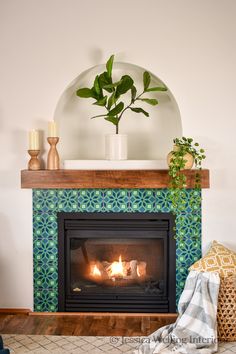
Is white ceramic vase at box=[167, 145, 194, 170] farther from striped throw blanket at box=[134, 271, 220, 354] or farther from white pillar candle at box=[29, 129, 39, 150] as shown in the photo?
white pillar candle at box=[29, 129, 39, 150]

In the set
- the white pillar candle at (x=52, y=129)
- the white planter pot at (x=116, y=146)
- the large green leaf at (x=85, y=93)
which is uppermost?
the large green leaf at (x=85, y=93)

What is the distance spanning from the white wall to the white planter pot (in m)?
0.46

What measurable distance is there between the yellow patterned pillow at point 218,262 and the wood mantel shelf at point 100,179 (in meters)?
0.46

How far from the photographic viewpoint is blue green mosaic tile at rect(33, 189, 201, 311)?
12.3 ft

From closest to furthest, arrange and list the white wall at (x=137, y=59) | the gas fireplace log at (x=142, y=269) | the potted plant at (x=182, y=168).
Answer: the potted plant at (x=182, y=168) → the white wall at (x=137, y=59) → the gas fireplace log at (x=142, y=269)

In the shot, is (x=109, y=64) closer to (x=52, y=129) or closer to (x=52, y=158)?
(x=52, y=129)

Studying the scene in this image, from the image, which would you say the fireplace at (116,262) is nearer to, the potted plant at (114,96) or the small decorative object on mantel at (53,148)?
the small decorative object on mantel at (53,148)

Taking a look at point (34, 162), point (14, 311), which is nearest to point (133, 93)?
point (34, 162)

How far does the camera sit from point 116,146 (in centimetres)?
368

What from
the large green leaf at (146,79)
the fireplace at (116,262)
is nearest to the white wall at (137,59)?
the large green leaf at (146,79)

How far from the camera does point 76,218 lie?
380 cm

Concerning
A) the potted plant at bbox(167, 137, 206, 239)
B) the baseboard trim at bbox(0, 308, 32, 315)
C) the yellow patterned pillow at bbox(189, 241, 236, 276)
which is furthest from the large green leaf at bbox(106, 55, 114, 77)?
the baseboard trim at bbox(0, 308, 32, 315)

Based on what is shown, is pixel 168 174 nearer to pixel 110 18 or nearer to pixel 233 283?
pixel 233 283

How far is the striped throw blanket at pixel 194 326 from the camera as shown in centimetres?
309
